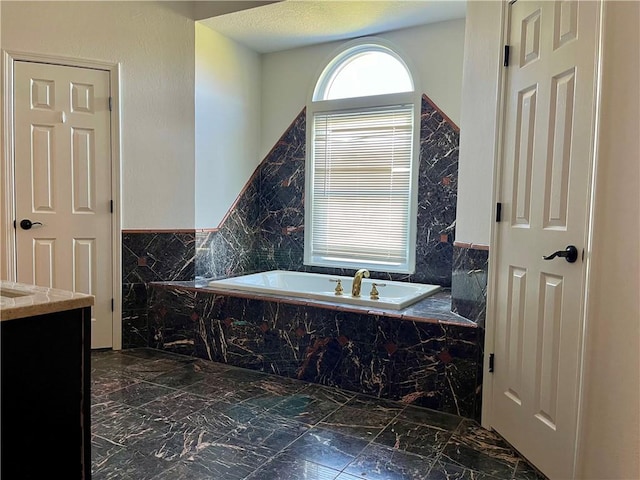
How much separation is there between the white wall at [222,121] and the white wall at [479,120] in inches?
87.6

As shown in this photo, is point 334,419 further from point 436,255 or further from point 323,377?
point 436,255

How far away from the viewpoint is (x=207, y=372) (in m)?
3.15

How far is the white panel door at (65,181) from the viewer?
326cm

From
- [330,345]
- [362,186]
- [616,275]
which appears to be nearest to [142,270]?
[330,345]

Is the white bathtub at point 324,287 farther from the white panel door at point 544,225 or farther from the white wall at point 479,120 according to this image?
the white panel door at point 544,225

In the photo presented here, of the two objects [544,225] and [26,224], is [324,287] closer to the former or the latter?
[26,224]

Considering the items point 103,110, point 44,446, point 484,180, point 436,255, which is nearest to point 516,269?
point 484,180

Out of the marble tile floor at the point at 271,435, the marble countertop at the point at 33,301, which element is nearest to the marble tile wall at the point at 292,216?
the marble tile floor at the point at 271,435

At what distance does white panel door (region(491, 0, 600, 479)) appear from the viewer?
1767 mm

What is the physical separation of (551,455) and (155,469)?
1.61 metres

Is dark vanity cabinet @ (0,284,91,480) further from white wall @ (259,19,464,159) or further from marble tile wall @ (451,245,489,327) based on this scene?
white wall @ (259,19,464,159)

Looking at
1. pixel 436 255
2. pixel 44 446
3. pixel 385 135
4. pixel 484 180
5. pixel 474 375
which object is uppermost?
pixel 385 135

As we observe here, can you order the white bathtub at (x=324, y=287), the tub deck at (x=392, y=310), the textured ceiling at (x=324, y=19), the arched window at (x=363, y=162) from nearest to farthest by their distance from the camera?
the tub deck at (x=392, y=310) < the white bathtub at (x=324, y=287) < the textured ceiling at (x=324, y=19) < the arched window at (x=363, y=162)

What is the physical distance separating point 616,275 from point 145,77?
339 cm
